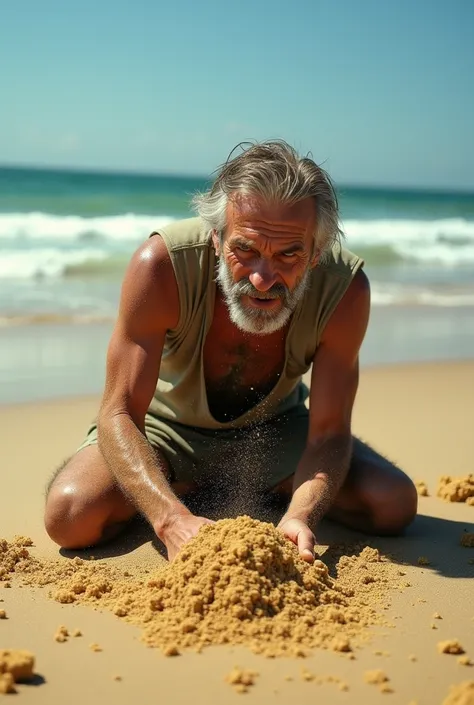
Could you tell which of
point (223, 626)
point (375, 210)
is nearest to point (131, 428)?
point (223, 626)

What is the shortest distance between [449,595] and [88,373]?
353 cm

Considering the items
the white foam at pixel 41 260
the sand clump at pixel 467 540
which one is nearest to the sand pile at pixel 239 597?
the sand clump at pixel 467 540

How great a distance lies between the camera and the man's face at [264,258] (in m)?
3.17

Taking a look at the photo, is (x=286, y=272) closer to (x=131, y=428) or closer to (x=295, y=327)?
(x=295, y=327)

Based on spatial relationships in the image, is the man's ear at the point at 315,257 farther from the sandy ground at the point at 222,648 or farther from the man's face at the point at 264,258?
the sandy ground at the point at 222,648

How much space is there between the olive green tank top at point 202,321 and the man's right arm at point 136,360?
6 centimetres

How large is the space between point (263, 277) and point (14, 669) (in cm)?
151

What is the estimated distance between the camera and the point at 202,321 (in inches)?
135

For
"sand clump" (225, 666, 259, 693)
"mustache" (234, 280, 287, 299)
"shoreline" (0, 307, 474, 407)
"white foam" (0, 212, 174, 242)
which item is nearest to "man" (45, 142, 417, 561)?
"mustache" (234, 280, 287, 299)

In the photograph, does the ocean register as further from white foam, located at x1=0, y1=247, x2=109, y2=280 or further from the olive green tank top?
the olive green tank top

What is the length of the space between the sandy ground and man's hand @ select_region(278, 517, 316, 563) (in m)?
0.31

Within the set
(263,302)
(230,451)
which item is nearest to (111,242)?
(230,451)

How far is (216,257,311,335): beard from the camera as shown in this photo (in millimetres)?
3209

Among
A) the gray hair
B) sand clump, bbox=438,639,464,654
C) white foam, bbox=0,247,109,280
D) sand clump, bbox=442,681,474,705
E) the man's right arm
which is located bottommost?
sand clump, bbox=438,639,464,654
